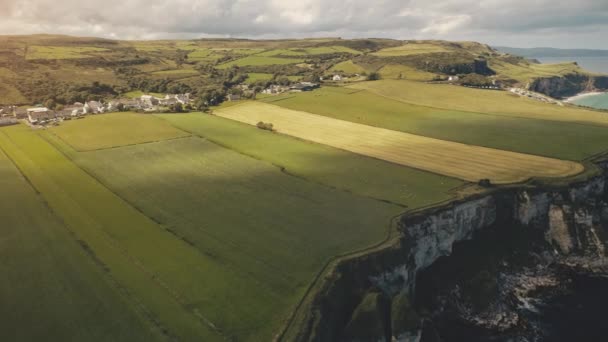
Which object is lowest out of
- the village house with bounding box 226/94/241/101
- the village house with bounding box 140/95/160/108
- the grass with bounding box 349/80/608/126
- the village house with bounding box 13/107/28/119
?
the village house with bounding box 13/107/28/119

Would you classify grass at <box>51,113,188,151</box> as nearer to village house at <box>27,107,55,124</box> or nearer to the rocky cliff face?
village house at <box>27,107,55,124</box>

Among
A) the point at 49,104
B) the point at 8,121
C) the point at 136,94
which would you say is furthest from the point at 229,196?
the point at 136,94

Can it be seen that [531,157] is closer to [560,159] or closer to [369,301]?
[560,159]

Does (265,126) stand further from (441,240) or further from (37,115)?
(37,115)

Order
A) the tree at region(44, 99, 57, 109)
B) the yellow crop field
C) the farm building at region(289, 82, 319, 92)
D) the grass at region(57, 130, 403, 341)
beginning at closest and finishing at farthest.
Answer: the grass at region(57, 130, 403, 341) → the yellow crop field → the tree at region(44, 99, 57, 109) → the farm building at region(289, 82, 319, 92)

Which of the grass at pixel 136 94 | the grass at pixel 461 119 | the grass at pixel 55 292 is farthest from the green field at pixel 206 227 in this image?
the grass at pixel 136 94

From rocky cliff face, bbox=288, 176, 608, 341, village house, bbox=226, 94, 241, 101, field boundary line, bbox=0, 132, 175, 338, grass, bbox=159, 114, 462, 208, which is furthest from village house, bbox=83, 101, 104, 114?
rocky cliff face, bbox=288, 176, 608, 341

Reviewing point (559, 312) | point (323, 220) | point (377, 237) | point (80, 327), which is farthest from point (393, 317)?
point (80, 327)
